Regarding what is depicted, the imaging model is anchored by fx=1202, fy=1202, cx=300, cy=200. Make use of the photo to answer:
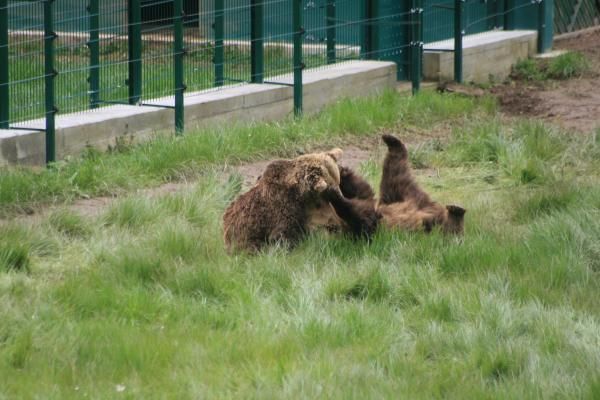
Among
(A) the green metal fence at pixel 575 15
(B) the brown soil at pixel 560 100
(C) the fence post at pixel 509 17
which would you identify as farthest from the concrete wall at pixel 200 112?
(A) the green metal fence at pixel 575 15

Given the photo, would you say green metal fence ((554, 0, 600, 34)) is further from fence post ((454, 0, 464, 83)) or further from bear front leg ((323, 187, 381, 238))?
bear front leg ((323, 187, 381, 238))

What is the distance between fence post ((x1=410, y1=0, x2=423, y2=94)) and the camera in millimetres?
13836

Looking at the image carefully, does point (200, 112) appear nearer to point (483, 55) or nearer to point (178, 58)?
point (178, 58)

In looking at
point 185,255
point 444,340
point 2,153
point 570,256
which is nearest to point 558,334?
point 444,340

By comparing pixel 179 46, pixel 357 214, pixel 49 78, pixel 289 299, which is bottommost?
pixel 289 299

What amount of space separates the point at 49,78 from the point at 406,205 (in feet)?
11.1

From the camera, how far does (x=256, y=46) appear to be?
12.4m

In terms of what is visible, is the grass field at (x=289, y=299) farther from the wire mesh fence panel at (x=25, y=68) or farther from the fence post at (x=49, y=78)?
the wire mesh fence panel at (x=25, y=68)

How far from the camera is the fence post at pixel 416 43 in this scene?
1384cm

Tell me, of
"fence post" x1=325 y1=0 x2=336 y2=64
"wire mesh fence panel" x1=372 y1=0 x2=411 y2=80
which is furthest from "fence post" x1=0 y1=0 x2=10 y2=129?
"wire mesh fence panel" x1=372 y1=0 x2=411 y2=80

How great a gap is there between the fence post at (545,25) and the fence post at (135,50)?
24.7ft

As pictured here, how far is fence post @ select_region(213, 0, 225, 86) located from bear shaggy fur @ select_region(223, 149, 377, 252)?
5332 millimetres

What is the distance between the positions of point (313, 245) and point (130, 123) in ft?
12.7

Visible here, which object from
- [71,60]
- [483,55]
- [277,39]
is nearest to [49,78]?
[71,60]
